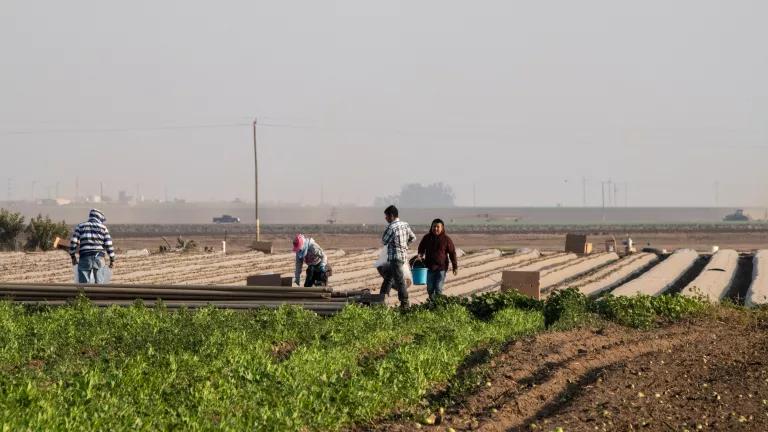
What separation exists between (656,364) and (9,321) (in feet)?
23.3

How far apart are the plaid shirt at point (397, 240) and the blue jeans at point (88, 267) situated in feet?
13.9

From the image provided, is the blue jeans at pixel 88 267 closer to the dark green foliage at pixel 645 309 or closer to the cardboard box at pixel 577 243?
the dark green foliage at pixel 645 309

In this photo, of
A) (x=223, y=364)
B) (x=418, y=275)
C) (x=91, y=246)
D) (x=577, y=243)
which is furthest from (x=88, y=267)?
(x=577, y=243)

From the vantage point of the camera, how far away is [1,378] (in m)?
8.31

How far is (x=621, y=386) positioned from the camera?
10008 mm

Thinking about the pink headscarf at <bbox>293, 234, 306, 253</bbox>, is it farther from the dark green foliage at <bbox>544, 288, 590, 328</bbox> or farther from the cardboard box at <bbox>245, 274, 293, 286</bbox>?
the dark green foliage at <bbox>544, 288, 590, 328</bbox>

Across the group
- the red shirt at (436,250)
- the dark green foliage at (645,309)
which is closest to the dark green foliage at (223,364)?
the dark green foliage at (645,309)

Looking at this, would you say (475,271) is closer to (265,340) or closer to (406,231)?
(406,231)

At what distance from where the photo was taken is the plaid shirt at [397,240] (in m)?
16.2

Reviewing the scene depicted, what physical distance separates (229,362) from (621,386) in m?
3.41

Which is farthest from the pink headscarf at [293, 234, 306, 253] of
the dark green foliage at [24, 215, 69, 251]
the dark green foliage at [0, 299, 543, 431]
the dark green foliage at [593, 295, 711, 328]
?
the dark green foliage at [24, 215, 69, 251]

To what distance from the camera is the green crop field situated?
7672 mm

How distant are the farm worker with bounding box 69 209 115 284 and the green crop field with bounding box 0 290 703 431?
1464 mm

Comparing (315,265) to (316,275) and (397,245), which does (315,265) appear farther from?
(397,245)
